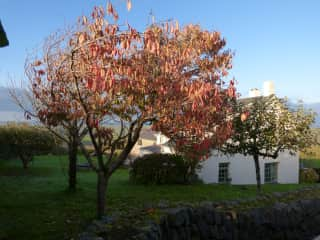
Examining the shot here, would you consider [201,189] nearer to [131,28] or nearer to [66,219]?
[66,219]

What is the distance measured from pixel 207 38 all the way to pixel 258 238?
5.55m

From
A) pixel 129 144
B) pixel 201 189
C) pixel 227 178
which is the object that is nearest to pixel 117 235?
pixel 129 144

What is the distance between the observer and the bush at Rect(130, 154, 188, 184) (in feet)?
64.3

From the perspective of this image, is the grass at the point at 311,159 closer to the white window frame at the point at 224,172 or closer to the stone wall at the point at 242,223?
the white window frame at the point at 224,172

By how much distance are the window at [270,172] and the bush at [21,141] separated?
647 inches

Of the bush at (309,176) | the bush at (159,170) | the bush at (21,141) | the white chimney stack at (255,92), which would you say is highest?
the white chimney stack at (255,92)

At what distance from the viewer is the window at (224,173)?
24.2 m

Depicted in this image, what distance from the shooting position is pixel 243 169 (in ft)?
82.8

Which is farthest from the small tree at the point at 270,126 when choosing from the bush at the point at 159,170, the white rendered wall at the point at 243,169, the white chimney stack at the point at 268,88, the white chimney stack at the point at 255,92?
the white chimney stack at the point at 255,92

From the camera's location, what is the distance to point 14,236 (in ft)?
25.1


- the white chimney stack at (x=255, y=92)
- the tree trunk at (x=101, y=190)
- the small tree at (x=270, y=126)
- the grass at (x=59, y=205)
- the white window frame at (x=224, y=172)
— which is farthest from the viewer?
the white chimney stack at (x=255, y=92)

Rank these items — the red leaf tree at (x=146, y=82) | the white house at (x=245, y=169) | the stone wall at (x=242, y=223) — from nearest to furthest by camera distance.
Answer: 1. the red leaf tree at (x=146, y=82)
2. the stone wall at (x=242, y=223)
3. the white house at (x=245, y=169)

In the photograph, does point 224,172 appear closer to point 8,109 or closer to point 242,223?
point 8,109

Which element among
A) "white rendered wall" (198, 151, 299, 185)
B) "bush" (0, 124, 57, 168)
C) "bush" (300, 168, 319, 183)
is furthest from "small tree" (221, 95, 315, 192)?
"bush" (0, 124, 57, 168)
